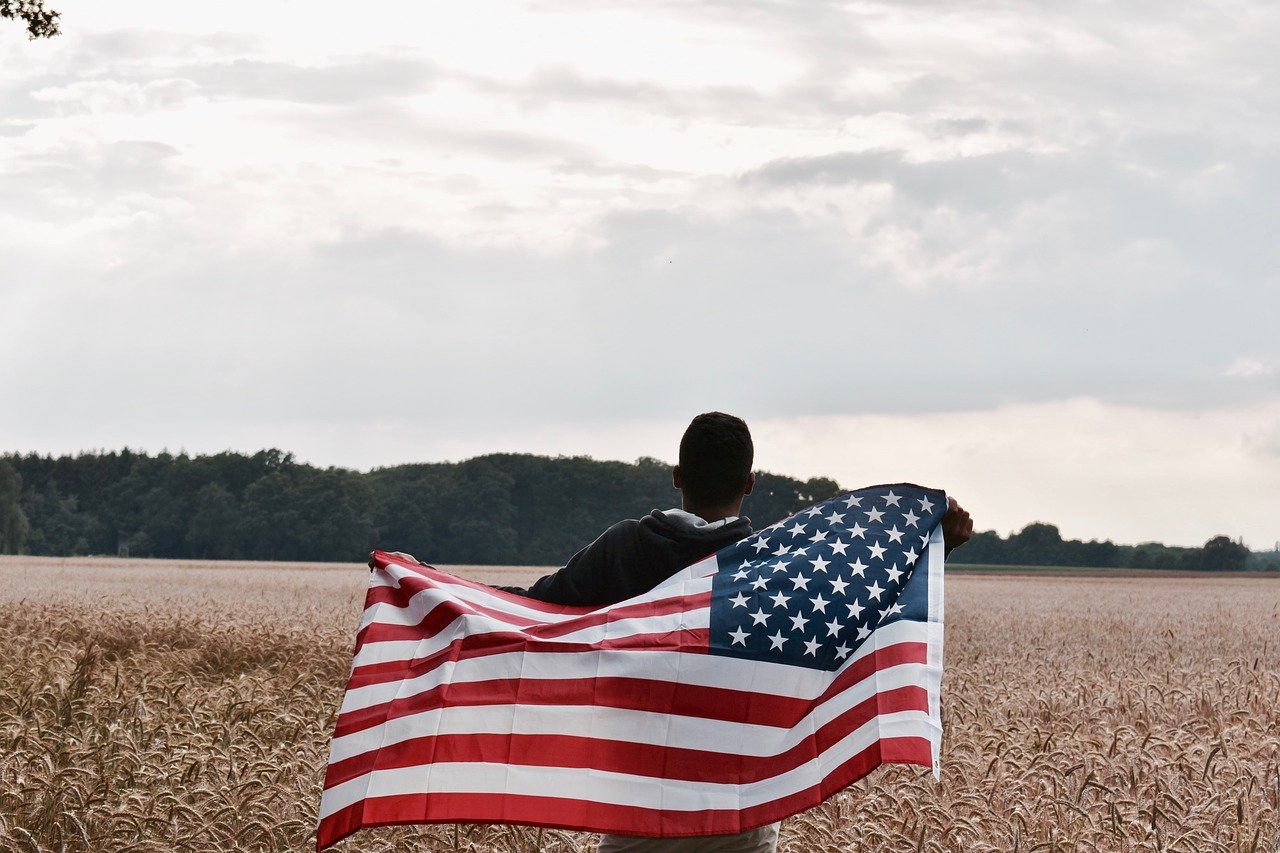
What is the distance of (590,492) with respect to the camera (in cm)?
9562

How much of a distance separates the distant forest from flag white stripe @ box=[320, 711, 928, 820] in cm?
7633

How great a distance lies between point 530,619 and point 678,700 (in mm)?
709

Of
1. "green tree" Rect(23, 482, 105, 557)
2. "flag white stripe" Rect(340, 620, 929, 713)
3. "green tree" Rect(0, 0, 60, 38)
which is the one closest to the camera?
"flag white stripe" Rect(340, 620, 929, 713)

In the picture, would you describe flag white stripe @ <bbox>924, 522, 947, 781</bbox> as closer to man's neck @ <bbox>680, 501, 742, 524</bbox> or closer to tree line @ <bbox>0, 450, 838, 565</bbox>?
man's neck @ <bbox>680, 501, 742, 524</bbox>

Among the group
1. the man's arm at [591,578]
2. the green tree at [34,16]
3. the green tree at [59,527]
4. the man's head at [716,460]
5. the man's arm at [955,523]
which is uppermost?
the green tree at [34,16]

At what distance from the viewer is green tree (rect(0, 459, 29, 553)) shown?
97.5 metres

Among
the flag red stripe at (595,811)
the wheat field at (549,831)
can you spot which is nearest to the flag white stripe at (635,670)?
the flag red stripe at (595,811)

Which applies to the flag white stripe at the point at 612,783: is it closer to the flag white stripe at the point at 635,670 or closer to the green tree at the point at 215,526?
the flag white stripe at the point at 635,670

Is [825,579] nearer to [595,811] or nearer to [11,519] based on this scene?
[595,811]

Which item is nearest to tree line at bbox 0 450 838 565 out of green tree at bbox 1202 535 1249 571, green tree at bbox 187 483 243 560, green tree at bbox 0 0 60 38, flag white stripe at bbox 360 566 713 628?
green tree at bbox 187 483 243 560

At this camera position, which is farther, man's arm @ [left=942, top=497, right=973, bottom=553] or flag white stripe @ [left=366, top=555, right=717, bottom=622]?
man's arm @ [left=942, top=497, right=973, bottom=553]

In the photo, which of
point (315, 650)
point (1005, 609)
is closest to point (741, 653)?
point (315, 650)

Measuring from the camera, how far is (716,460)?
413cm

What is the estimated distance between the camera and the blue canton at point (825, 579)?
445cm
